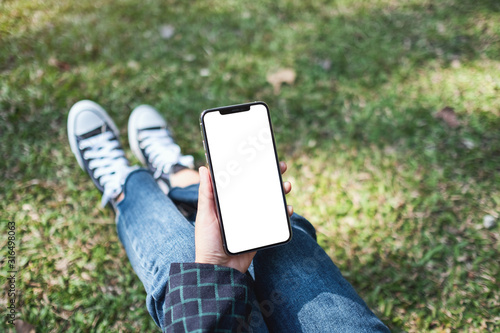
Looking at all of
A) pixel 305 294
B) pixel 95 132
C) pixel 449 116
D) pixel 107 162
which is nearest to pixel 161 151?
pixel 107 162

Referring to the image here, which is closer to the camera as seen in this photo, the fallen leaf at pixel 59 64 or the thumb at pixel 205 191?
the thumb at pixel 205 191

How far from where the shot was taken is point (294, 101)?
259 cm

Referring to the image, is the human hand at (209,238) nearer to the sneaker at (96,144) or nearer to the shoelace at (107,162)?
the shoelace at (107,162)

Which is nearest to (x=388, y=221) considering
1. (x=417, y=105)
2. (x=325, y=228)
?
(x=325, y=228)

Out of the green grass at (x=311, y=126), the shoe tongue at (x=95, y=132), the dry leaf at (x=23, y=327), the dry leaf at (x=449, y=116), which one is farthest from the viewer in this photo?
the dry leaf at (x=449, y=116)

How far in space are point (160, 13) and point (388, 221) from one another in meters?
2.53

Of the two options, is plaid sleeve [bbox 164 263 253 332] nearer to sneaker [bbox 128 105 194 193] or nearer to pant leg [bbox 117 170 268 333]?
pant leg [bbox 117 170 268 333]

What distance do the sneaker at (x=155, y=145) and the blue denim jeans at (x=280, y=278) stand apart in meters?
0.55

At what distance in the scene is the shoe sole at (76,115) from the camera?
227 centimetres

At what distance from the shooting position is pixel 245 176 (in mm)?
1466

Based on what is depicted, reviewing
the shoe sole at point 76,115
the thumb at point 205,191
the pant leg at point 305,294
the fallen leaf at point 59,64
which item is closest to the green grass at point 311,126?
the fallen leaf at point 59,64

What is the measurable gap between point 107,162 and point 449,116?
8.08 ft

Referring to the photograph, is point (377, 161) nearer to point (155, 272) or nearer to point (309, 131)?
point (309, 131)

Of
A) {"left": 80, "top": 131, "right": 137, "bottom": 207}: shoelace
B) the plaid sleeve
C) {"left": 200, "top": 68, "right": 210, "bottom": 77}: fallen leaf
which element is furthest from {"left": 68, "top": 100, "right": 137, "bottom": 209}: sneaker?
the plaid sleeve
